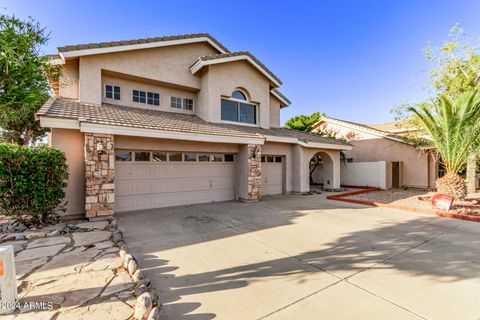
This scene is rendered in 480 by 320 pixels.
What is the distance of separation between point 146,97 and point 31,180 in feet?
21.9

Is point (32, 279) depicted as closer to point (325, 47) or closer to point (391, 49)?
point (325, 47)

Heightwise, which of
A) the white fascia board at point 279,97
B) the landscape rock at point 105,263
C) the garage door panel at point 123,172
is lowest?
the landscape rock at point 105,263

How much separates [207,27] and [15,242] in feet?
44.8

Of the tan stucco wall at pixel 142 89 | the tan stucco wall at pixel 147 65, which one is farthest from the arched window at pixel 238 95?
the tan stucco wall at pixel 142 89

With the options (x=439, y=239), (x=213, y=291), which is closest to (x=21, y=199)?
(x=213, y=291)

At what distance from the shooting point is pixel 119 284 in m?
3.61

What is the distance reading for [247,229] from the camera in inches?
270

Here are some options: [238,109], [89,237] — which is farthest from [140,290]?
[238,109]

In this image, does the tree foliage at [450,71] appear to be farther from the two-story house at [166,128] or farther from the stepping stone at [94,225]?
the stepping stone at [94,225]

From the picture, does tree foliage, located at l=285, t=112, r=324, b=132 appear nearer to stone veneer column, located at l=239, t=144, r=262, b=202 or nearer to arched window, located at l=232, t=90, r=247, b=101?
arched window, located at l=232, t=90, r=247, b=101

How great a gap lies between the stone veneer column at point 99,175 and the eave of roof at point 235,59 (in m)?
6.38

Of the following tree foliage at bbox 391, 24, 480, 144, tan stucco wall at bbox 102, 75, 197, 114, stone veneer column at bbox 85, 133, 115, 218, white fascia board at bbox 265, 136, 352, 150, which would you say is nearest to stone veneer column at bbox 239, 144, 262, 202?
white fascia board at bbox 265, 136, 352, 150

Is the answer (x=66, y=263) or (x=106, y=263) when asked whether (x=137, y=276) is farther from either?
(x=66, y=263)

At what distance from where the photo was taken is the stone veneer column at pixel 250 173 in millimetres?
11109
